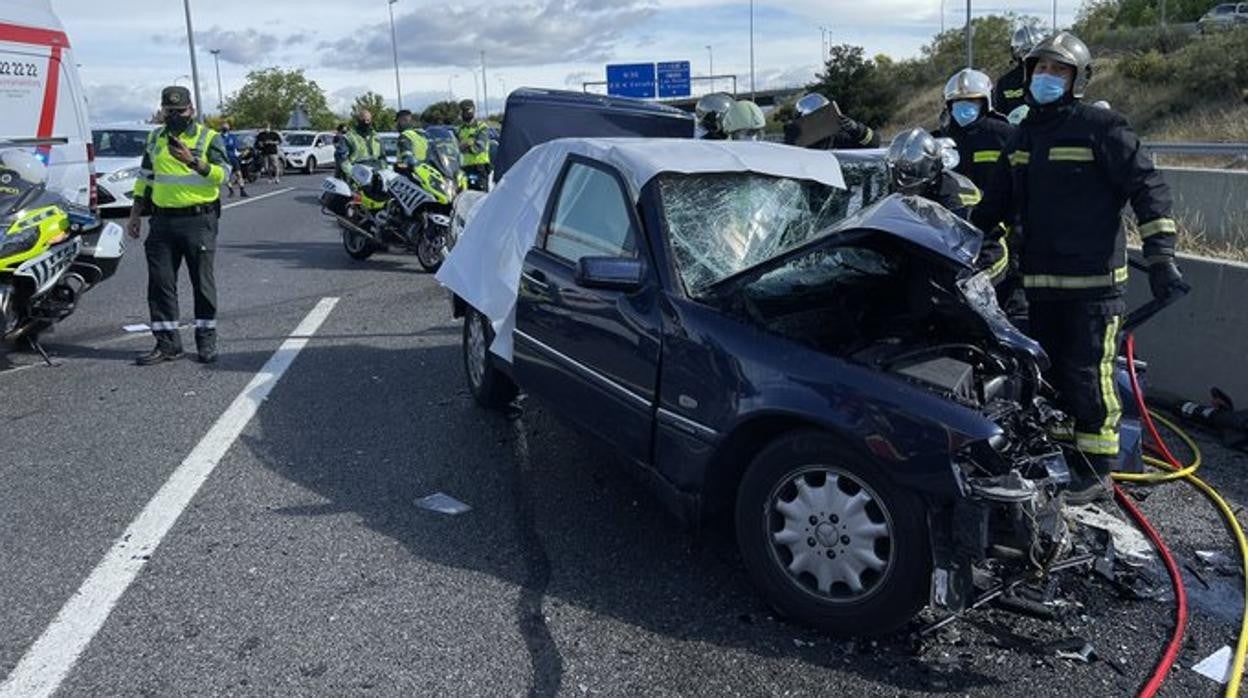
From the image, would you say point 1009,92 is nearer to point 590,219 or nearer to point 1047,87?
point 1047,87

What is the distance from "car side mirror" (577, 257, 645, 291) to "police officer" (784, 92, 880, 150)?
3327 mm

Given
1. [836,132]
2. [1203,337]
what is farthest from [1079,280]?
[836,132]

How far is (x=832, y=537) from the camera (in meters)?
3.23

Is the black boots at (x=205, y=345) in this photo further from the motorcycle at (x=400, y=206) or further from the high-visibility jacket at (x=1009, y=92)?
the high-visibility jacket at (x=1009, y=92)

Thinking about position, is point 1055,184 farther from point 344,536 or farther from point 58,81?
point 58,81

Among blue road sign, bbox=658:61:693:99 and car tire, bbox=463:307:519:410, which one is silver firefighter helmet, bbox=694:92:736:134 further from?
blue road sign, bbox=658:61:693:99

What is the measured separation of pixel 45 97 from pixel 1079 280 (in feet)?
34.6

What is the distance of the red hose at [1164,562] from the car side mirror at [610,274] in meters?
2.20

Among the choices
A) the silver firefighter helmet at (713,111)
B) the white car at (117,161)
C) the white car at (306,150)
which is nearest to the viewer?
the silver firefighter helmet at (713,111)

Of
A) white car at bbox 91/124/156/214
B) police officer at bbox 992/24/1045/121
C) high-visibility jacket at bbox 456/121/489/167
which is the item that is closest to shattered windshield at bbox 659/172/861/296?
police officer at bbox 992/24/1045/121

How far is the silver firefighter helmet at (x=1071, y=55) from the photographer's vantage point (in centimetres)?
427

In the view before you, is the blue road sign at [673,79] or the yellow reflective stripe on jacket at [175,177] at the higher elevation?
the blue road sign at [673,79]

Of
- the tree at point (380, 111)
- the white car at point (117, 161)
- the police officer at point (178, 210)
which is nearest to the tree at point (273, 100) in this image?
the tree at point (380, 111)

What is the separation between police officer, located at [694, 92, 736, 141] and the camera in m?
7.33
